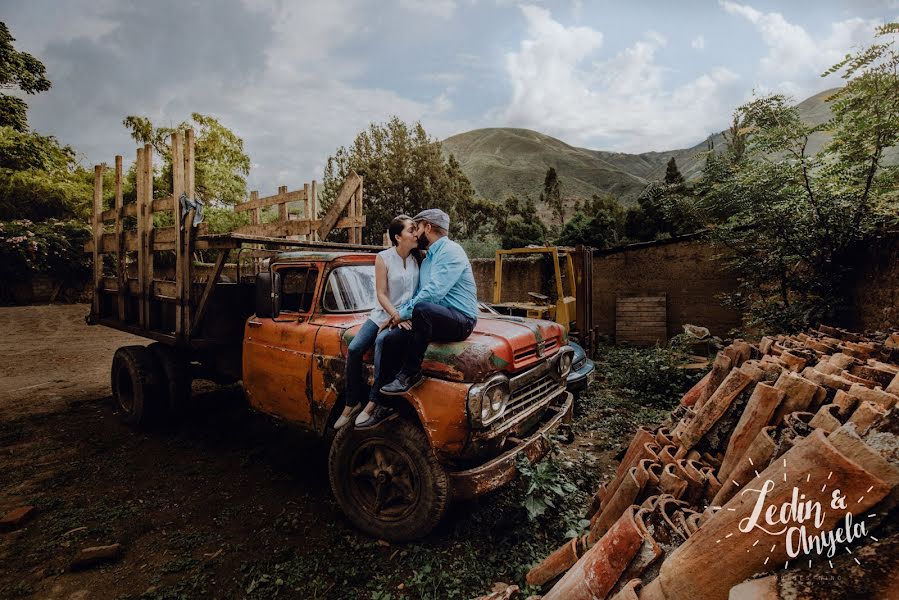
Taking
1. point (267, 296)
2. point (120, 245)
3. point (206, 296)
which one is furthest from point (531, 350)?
point (120, 245)

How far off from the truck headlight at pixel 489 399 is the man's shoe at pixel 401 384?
0.41m

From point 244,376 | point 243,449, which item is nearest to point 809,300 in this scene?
point 244,376

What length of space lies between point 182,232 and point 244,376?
6.44 feet

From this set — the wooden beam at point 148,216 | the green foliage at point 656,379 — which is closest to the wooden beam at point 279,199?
the wooden beam at point 148,216

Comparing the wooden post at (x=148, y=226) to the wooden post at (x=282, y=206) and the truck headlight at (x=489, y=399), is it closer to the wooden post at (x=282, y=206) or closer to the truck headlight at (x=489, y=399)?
the wooden post at (x=282, y=206)

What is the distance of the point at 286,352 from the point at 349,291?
790mm

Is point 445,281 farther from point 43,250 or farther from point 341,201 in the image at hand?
point 43,250

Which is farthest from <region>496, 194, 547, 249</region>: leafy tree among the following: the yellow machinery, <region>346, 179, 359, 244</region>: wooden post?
<region>346, 179, 359, 244</region>: wooden post

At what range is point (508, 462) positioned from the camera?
117 inches

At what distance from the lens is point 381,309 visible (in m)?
3.24

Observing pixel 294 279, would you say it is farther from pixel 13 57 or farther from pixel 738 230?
pixel 13 57

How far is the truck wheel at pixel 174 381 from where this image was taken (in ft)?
17.1

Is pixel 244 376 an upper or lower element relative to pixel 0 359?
upper

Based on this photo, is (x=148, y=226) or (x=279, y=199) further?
(x=279, y=199)
